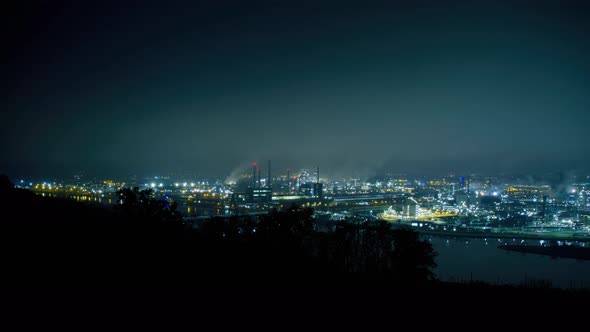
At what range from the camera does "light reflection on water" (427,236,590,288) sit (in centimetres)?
1919

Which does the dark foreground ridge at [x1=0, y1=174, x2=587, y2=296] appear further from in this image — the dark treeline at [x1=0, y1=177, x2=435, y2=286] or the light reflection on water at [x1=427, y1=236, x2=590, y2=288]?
the light reflection on water at [x1=427, y1=236, x2=590, y2=288]

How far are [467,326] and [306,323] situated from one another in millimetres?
1717

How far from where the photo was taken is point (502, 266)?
21.7 m

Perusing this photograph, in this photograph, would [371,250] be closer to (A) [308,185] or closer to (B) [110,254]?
(B) [110,254]

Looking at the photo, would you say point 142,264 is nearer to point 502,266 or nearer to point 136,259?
point 136,259

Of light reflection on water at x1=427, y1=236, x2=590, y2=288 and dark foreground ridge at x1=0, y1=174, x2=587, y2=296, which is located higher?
dark foreground ridge at x1=0, y1=174, x2=587, y2=296

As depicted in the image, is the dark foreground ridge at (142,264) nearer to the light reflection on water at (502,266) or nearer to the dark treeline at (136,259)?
Answer: the dark treeline at (136,259)

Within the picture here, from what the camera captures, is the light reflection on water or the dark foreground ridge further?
the light reflection on water

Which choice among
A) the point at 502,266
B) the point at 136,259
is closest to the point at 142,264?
the point at 136,259

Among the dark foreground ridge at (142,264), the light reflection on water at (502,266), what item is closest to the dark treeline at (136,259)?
the dark foreground ridge at (142,264)

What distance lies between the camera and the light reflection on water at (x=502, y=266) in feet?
63.0

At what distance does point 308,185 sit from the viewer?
5897 cm

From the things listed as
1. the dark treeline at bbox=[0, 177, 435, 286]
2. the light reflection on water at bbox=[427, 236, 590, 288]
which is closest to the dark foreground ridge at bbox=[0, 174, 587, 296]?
the dark treeline at bbox=[0, 177, 435, 286]

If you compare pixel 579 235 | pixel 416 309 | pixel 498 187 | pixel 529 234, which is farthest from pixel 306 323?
pixel 498 187
